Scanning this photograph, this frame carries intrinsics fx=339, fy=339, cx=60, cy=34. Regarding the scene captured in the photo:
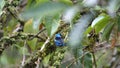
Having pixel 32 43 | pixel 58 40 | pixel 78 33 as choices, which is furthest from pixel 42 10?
pixel 32 43

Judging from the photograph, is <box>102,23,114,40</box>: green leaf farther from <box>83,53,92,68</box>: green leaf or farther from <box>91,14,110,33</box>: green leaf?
<box>83,53,92,68</box>: green leaf

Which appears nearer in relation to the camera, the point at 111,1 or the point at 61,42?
the point at 111,1

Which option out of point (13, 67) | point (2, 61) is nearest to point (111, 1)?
point (2, 61)

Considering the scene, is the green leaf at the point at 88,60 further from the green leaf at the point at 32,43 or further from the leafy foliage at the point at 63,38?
the green leaf at the point at 32,43

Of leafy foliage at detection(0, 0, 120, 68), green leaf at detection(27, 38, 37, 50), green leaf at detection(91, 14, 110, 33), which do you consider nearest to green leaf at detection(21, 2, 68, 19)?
leafy foliage at detection(0, 0, 120, 68)

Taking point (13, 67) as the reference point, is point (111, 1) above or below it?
above

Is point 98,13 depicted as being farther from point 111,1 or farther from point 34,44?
point 34,44

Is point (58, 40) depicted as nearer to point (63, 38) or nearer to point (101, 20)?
point (63, 38)

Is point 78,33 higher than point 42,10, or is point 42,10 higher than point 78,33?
point 42,10

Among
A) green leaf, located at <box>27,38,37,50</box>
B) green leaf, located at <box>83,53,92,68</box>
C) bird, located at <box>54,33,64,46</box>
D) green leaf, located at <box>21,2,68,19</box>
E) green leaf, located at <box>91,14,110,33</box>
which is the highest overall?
green leaf, located at <box>21,2,68,19</box>

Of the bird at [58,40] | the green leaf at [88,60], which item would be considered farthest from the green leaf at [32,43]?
the green leaf at [88,60]

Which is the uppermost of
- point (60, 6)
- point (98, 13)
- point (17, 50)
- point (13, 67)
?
point (60, 6)
